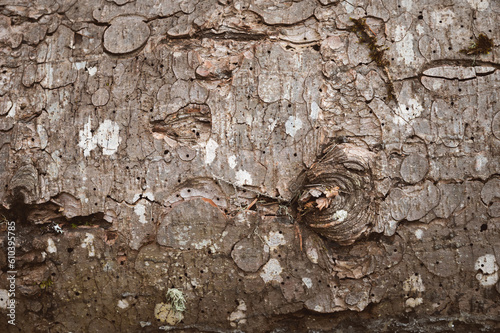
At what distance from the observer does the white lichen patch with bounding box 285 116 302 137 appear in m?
2.38

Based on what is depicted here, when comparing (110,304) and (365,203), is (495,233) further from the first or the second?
(110,304)

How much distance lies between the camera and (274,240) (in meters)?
2.39

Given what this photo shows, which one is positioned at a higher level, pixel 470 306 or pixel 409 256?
pixel 409 256

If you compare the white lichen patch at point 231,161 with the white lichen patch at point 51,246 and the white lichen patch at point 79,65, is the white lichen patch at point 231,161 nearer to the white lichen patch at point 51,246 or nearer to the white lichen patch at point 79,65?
the white lichen patch at point 79,65

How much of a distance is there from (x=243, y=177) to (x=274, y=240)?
0.45 m

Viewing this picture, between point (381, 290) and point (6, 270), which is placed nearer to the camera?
point (381, 290)

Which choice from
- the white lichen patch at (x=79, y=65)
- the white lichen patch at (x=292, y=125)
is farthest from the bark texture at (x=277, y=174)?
the white lichen patch at (x=79, y=65)

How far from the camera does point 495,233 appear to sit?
237cm

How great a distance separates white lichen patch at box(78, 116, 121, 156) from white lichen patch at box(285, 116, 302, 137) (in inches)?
43.8

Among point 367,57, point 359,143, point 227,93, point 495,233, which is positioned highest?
point 367,57

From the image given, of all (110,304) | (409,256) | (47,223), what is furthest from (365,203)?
(47,223)

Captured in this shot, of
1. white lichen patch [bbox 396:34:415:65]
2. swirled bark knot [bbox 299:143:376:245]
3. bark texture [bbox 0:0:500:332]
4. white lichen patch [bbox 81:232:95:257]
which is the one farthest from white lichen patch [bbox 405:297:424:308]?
white lichen patch [bbox 81:232:95:257]

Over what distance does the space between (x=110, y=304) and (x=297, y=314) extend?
124cm

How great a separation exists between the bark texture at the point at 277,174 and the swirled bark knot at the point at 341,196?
1 centimetres
